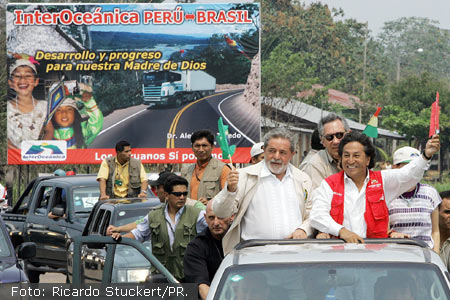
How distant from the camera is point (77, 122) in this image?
87.7 ft

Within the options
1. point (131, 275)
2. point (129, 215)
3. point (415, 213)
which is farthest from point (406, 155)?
point (129, 215)

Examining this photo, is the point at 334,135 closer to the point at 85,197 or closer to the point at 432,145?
the point at 432,145

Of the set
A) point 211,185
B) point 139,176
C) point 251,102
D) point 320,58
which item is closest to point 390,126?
point 320,58

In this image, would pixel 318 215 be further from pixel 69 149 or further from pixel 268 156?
pixel 69 149

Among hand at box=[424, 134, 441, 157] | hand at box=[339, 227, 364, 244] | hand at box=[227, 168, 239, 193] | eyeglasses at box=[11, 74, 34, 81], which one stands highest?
eyeglasses at box=[11, 74, 34, 81]

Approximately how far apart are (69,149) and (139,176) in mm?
12715

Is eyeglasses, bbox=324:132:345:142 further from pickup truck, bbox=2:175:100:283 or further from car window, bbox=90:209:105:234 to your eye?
pickup truck, bbox=2:175:100:283

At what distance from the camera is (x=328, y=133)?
25.0 ft

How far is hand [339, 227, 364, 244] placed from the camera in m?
5.98

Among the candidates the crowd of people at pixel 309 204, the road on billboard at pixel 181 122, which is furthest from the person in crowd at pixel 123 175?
the road on billboard at pixel 181 122

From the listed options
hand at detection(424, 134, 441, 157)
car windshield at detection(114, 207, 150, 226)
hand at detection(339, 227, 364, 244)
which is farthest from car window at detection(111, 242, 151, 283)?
hand at detection(424, 134, 441, 157)

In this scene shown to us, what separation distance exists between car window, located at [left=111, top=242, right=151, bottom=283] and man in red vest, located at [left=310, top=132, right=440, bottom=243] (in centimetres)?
335

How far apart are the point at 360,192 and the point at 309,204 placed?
2.11ft

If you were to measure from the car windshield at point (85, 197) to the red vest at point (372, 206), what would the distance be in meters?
8.33
